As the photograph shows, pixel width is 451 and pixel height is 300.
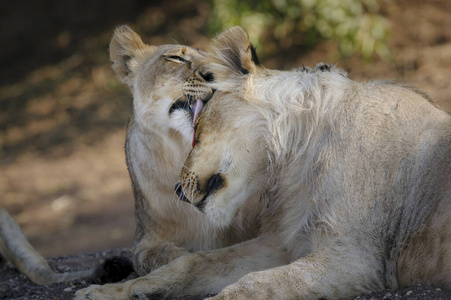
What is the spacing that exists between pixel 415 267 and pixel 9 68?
9.26m

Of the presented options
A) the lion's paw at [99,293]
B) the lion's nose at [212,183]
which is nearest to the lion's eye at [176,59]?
the lion's nose at [212,183]

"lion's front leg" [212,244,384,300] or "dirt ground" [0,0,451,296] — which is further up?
"dirt ground" [0,0,451,296]

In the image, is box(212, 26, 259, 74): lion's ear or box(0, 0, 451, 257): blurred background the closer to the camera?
box(212, 26, 259, 74): lion's ear

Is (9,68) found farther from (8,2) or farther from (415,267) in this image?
(415,267)

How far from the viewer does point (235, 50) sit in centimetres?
342

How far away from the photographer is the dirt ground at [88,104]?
24.3ft

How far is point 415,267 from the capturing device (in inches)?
116

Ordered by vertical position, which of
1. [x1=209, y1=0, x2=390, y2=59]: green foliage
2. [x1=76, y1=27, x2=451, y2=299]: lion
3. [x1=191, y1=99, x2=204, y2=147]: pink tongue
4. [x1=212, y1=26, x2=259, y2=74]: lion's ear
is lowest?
[x1=76, y1=27, x2=451, y2=299]: lion

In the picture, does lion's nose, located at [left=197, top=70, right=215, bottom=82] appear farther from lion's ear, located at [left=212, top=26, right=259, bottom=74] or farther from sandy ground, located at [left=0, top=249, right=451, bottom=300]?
sandy ground, located at [left=0, top=249, right=451, bottom=300]

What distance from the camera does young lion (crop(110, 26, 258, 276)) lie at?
3721 mm

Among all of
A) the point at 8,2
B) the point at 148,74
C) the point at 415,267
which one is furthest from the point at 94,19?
the point at 415,267

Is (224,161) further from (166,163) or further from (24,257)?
(24,257)

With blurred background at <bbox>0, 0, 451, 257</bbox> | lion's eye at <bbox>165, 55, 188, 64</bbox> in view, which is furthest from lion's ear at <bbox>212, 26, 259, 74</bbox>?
blurred background at <bbox>0, 0, 451, 257</bbox>

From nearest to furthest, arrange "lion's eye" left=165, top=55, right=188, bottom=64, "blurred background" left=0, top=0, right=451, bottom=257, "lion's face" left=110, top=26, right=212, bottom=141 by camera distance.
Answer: "lion's face" left=110, top=26, right=212, bottom=141
"lion's eye" left=165, top=55, right=188, bottom=64
"blurred background" left=0, top=0, right=451, bottom=257
